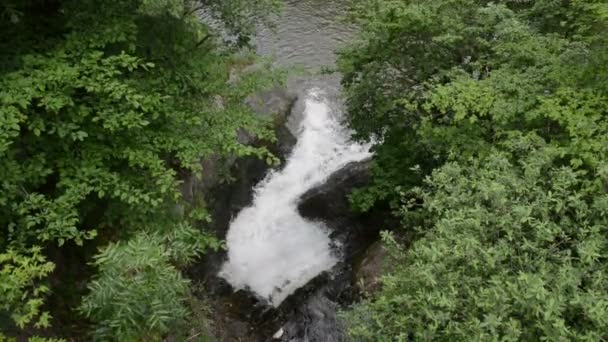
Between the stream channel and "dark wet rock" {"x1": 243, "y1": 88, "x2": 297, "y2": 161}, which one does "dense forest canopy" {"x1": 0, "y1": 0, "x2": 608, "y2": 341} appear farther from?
"dark wet rock" {"x1": 243, "y1": 88, "x2": 297, "y2": 161}

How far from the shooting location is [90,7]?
5766 millimetres

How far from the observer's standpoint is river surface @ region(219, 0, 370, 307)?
1101 cm

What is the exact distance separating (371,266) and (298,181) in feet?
14.0

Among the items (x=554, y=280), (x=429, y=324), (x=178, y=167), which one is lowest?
(x=178, y=167)

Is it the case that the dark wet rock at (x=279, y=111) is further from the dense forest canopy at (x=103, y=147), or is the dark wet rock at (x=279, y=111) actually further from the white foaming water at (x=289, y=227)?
the dense forest canopy at (x=103, y=147)

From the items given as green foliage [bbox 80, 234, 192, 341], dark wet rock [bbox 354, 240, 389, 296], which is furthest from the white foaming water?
green foliage [bbox 80, 234, 192, 341]

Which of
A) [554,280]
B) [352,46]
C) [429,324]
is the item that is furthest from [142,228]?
[352,46]

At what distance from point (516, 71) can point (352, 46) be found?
13.1 feet

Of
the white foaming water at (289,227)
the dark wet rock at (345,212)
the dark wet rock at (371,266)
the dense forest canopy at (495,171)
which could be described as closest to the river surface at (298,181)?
the white foaming water at (289,227)

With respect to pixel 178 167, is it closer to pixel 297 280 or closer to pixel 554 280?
pixel 297 280

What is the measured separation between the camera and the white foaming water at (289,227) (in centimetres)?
1089

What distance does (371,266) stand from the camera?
31.5 feet

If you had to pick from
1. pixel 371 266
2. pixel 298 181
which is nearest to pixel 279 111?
pixel 298 181

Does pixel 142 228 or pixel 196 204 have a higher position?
pixel 142 228
